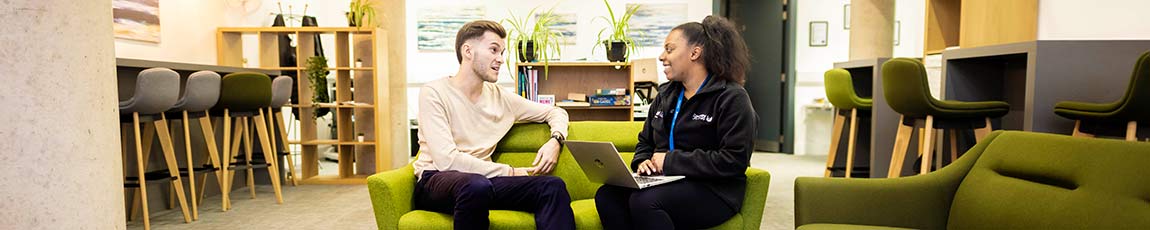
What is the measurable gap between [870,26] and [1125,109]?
4.28 meters

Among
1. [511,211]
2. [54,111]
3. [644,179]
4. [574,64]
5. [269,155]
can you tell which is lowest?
[269,155]

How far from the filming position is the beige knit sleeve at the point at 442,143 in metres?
2.69

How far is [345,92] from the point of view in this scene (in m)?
6.20

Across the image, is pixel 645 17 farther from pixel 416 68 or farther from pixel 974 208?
pixel 974 208

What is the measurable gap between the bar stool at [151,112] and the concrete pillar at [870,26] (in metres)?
5.48

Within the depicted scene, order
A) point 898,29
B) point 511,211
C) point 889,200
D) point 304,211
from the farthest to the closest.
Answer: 1. point 898,29
2. point 304,211
3. point 511,211
4. point 889,200

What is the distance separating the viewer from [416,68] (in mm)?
9125

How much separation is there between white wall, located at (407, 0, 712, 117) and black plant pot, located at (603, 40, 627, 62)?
3.77 meters

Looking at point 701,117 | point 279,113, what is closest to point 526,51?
point 279,113

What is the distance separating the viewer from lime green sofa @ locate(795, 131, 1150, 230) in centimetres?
187

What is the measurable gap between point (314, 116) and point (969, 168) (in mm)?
5025

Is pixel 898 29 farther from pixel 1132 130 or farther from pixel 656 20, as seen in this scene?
pixel 1132 130

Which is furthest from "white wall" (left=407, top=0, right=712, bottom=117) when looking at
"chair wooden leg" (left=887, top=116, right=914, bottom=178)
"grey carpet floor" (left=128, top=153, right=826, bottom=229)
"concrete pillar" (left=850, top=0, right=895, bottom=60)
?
"chair wooden leg" (left=887, top=116, right=914, bottom=178)

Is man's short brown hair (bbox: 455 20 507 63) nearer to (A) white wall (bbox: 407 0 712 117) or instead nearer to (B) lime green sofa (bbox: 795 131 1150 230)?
(B) lime green sofa (bbox: 795 131 1150 230)
